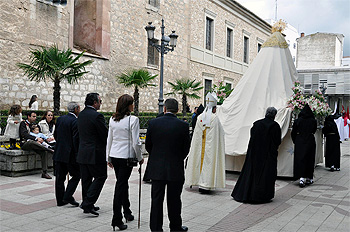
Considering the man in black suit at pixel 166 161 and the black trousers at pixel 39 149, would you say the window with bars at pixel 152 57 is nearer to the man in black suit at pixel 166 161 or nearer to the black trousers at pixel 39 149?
the black trousers at pixel 39 149

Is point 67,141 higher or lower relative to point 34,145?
higher

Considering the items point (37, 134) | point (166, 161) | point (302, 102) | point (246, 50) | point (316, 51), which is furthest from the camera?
point (316, 51)

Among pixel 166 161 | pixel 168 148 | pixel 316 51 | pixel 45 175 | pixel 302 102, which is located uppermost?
pixel 316 51

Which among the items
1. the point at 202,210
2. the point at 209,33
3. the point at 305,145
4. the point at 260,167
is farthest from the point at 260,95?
the point at 209,33

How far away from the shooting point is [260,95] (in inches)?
359

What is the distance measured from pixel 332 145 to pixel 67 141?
7944mm

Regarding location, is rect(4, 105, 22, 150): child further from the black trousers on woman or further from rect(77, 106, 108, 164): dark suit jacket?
the black trousers on woman

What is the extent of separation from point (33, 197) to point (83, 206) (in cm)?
155

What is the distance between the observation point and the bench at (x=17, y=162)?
25.6 ft

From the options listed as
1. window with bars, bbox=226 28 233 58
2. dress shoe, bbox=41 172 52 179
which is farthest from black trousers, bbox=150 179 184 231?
window with bars, bbox=226 28 233 58

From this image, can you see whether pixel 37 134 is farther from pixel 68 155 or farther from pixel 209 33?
Answer: pixel 209 33

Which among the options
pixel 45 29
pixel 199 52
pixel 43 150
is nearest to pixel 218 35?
pixel 199 52

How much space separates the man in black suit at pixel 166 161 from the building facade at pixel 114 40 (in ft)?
34.3

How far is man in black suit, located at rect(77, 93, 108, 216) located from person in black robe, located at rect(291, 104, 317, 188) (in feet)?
15.4
